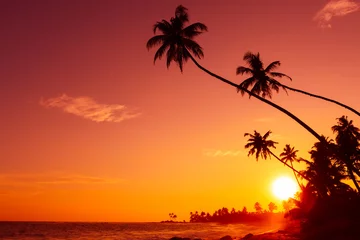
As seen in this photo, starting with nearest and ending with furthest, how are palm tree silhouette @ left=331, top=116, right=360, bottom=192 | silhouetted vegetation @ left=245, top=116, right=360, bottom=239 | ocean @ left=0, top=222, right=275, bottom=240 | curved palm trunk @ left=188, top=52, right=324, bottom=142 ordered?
curved palm trunk @ left=188, top=52, right=324, bottom=142
silhouetted vegetation @ left=245, top=116, right=360, bottom=239
palm tree silhouette @ left=331, top=116, right=360, bottom=192
ocean @ left=0, top=222, right=275, bottom=240

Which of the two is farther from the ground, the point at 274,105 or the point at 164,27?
the point at 164,27

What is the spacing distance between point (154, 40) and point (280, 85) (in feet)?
39.7

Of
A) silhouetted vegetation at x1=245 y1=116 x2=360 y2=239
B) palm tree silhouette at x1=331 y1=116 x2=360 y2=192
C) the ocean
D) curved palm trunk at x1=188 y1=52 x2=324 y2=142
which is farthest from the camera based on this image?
the ocean

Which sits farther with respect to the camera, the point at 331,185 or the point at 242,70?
the point at 331,185

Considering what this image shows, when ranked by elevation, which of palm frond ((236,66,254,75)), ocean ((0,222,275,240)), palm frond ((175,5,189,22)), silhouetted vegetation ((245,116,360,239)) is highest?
palm frond ((175,5,189,22))

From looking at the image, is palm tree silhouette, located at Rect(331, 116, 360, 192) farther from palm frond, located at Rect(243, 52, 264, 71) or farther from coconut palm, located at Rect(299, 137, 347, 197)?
palm frond, located at Rect(243, 52, 264, 71)

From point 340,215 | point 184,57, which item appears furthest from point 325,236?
point 184,57

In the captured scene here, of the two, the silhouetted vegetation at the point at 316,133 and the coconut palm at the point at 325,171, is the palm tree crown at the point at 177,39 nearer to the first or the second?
the silhouetted vegetation at the point at 316,133

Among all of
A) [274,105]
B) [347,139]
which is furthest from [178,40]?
[347,139]

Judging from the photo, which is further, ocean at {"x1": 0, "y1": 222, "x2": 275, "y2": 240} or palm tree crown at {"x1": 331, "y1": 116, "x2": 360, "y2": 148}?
ocean at {"x1": 0, "y1": 222, "x2": 275, "y2": 240}

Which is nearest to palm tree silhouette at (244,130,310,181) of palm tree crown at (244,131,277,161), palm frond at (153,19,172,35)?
palm tree crown at (244,131,277,161)

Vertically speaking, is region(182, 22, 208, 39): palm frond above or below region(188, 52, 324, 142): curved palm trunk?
above

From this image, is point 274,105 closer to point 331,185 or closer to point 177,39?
point 177,39

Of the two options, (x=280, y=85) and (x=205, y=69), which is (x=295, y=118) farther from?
(x=205, y=69)
